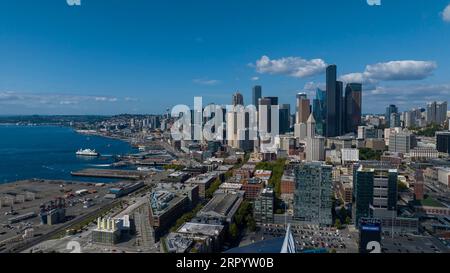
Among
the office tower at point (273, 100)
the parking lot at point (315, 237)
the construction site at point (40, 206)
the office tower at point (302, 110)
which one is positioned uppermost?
the office tower at point (273, 100)

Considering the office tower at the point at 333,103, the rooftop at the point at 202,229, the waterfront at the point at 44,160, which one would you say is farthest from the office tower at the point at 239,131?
the rooftop at the point at 202,229

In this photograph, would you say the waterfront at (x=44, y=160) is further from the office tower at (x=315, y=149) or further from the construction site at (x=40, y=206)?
the office tower at (x=315, y=149)

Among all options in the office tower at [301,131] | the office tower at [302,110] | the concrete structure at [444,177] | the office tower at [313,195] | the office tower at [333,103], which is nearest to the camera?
the office tower at [313,195]

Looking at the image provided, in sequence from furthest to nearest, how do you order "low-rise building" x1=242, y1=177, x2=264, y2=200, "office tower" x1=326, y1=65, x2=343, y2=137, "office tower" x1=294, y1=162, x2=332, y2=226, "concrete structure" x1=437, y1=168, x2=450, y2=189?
"office tower" x1=326, y1=65, x2=343, y2=137 < "concrete structure" x1=437, y1=168, x2=450, y2=189 < "low-rise building" x1=242, y1=177, x2=264, y2=200 < "office tower" x1=294, y1=162, x2=332, y2=226

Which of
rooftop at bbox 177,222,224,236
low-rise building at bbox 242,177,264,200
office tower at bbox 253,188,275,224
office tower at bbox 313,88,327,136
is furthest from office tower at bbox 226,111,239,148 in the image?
rooftop at bbox 177,222,224,236

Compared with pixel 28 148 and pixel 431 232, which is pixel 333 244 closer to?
pixel 431 232

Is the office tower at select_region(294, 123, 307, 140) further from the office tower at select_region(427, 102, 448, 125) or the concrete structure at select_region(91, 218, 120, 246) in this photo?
the concrete structure at select_region(91, 218, 120, 246)
